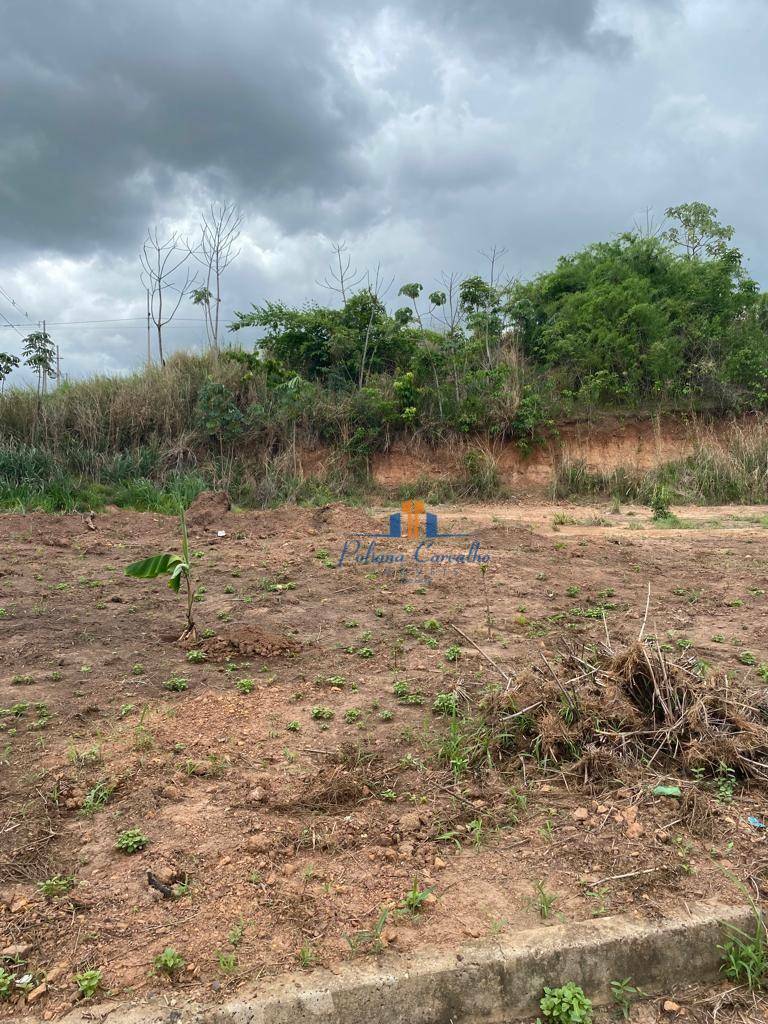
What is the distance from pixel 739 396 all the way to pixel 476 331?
5540 mm

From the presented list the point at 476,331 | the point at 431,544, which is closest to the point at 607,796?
the point at 431,544

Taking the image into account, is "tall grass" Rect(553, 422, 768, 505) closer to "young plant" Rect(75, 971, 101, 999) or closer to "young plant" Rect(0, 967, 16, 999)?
"young plant" Rect(75, 971, 101, 999)

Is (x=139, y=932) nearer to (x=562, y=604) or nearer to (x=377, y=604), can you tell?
(x=377, y=604)

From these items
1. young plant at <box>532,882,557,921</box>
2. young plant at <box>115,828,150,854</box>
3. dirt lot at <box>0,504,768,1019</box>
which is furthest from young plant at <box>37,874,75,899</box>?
young plant at <box>532,882,557,921</box>

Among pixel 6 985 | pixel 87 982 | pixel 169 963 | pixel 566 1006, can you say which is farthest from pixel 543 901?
pixel 6 985

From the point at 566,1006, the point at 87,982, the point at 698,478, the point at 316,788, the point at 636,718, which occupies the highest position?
the point at 698,478

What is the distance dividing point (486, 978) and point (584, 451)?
42.3 feet

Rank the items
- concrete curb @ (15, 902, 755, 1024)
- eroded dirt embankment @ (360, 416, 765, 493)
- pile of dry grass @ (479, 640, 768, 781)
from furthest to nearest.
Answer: eroded dirt embankment @ (360, 416, 765, 493) → pile of dry grass @ (479, 640, 768, 781) → concrete curb @ (15, 902, 755, 1024)

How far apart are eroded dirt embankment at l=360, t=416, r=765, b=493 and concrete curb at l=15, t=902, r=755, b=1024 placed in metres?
11.6

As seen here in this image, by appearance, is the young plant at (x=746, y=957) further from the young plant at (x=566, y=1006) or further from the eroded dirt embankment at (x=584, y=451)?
the eroded dirt embankment at (x=584, y=451)

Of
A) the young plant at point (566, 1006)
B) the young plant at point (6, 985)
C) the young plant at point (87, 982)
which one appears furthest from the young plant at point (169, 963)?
the young plant at point (566, 1006)

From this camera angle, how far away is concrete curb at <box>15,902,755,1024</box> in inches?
74.3

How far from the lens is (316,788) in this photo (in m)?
2.86

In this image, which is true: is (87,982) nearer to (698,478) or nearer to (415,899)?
(415,899)
